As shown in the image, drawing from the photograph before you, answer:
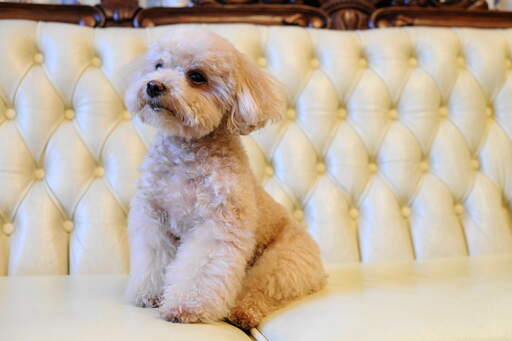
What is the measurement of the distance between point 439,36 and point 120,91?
3.36 ft

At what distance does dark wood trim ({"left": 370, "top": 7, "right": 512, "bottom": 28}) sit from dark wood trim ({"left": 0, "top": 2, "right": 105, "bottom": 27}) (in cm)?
94

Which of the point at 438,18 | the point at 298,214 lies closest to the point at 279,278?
the point at 298,214

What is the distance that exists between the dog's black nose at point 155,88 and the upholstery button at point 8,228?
66 centimetres

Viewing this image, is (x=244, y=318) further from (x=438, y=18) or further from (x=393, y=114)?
(x=438, y=18)

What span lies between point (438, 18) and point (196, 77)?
1.19 metres

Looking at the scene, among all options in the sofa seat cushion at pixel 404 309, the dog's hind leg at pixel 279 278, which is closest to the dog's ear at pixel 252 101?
the dog's hind leg at pixel 279 278

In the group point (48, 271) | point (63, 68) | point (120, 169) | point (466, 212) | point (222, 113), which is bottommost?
point (48, 271)

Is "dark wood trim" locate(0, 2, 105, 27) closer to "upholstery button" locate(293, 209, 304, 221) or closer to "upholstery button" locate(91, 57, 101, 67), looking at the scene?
"upholstery button" locate(91, 57, 101, 67)

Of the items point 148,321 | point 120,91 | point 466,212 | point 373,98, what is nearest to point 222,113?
point 148,321

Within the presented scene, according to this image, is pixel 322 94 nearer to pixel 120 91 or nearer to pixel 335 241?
pixel 335 241

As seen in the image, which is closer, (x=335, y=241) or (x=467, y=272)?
(x=467, y=272)

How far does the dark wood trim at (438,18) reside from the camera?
183cm

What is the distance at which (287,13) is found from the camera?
5.77 feet

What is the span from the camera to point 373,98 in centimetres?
159
